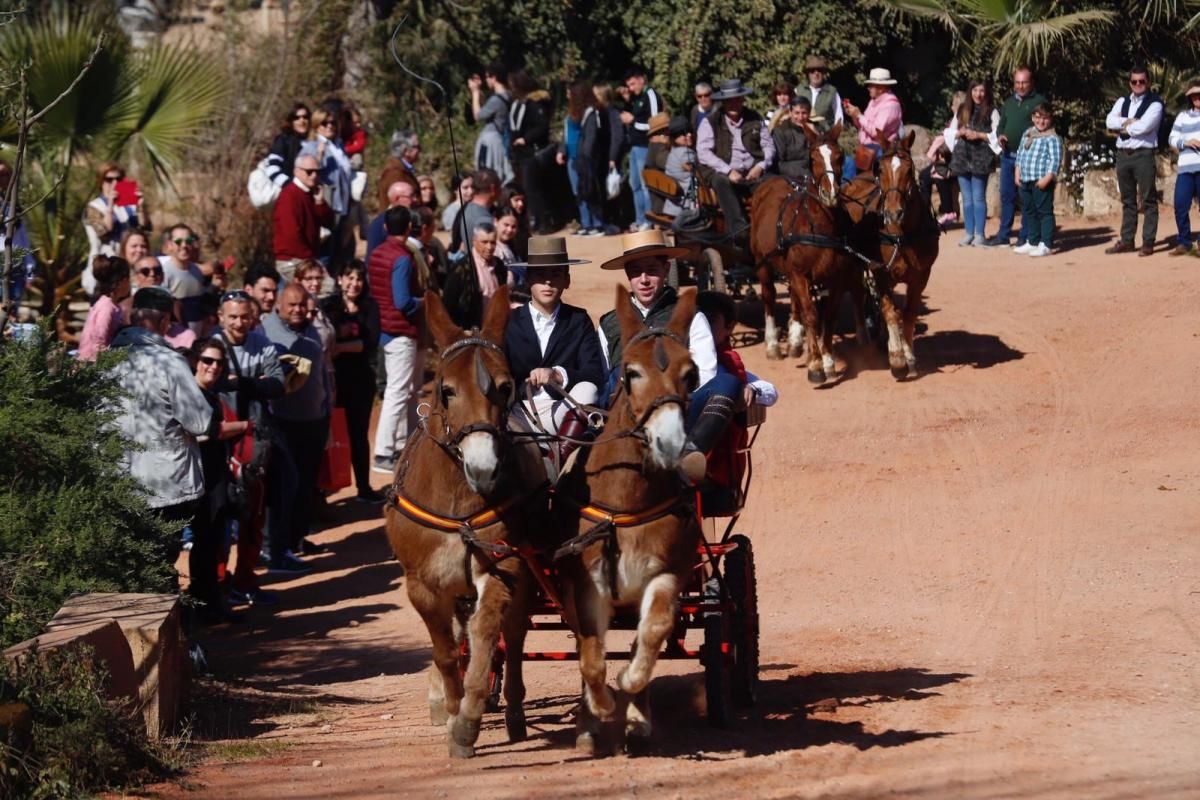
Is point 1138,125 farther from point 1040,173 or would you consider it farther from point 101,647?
point 101,647

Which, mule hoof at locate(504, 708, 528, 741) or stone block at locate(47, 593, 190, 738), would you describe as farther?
mule hoof at locate(504, 708, 528, 741)

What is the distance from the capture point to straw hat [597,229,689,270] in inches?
327

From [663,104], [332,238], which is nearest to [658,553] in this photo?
[332,238]

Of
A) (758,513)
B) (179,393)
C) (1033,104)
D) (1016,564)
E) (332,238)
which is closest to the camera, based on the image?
(179,393)

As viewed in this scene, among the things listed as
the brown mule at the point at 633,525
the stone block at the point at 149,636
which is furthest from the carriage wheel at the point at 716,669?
the stone block at the point at 149,636

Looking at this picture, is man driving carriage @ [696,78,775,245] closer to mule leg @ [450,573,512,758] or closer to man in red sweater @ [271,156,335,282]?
man in red sweater @ [271,156,335,282]

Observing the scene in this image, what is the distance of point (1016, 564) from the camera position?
1186 cm

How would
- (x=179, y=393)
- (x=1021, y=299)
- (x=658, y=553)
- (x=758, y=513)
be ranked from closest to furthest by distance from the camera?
(x=658, y=553) < (x=179, y=393) < (x=758, y=513) < (x=1021, y=299)

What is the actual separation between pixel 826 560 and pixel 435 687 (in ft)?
16.7

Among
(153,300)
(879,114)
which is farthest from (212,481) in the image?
(879,114)

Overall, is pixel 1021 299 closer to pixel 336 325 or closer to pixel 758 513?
pixel 758 513

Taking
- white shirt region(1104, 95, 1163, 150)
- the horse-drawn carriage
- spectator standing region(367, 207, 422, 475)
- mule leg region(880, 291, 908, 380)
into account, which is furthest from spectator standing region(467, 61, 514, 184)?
the horse-drawn carriage

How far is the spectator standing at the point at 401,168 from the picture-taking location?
16172mm

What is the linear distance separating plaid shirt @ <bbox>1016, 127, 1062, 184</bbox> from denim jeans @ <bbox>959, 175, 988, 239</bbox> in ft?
2.38
